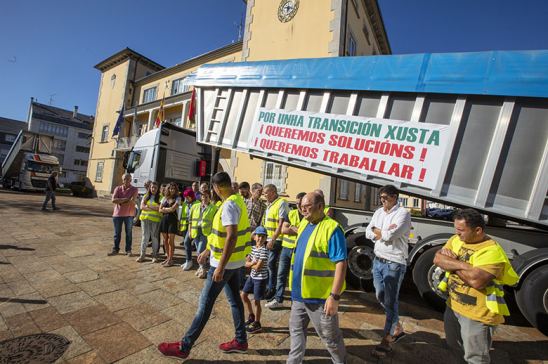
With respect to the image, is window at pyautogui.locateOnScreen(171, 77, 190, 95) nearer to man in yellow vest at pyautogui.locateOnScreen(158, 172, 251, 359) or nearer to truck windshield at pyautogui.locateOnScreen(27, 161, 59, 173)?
truck windshield at pyautogui.locateOnScreen(27, 161, 59, 173)

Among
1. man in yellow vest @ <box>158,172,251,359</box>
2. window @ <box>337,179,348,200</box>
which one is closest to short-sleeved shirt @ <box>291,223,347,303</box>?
man in yellow vest @ <box>158,172,251,359</box>

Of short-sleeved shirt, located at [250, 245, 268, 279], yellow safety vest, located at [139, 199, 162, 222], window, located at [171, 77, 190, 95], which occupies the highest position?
window, located at [171, 77, 190, 95]

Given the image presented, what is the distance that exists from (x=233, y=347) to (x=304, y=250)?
1372 millimetres

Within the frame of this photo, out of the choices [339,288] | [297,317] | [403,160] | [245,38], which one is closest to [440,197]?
[403,160]

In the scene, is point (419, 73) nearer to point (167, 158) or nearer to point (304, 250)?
point (304, 250)

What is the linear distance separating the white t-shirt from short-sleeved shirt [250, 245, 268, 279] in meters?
0.58

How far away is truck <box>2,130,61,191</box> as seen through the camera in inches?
856

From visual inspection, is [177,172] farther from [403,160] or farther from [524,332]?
[524,332]

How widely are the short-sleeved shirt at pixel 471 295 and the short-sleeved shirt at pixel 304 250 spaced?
3.16 ft

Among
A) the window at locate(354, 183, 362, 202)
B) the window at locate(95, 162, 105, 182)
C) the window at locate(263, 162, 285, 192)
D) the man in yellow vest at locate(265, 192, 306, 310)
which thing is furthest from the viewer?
the window at locate(95, 162, 105, 182)

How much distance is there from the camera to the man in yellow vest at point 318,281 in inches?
87.0

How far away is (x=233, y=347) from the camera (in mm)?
2803

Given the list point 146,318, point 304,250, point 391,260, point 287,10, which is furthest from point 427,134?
point 287,10

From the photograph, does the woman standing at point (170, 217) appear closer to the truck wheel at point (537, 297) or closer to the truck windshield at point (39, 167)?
the truck wheel at point (537, 297)
